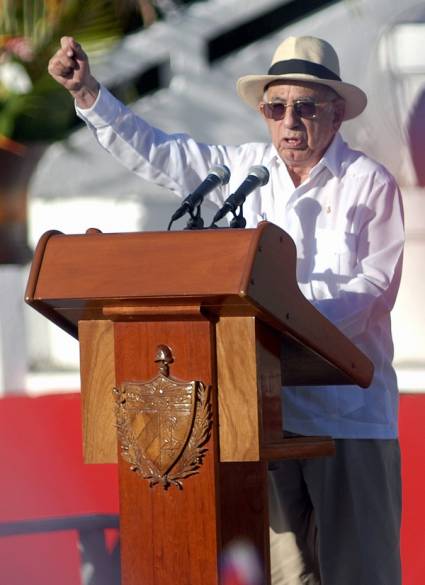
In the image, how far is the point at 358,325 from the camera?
3.34 m

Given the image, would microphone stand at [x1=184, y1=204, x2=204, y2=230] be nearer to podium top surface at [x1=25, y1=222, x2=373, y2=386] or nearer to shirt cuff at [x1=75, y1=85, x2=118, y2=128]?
podium top surface at [x1=25, y1=222, x2=373, y2=386]

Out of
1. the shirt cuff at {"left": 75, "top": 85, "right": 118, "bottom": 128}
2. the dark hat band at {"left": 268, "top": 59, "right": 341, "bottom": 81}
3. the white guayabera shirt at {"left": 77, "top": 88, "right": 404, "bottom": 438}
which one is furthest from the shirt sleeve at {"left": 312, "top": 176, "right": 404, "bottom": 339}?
the shirt cuff at {"left": 75, "top": 85, "right": 118, "bottom": 128}

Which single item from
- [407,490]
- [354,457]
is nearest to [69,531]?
[407,490]

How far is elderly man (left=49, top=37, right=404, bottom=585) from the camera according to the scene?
3.50m

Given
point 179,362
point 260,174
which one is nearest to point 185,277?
point 179,362

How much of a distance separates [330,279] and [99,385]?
2.48 feet

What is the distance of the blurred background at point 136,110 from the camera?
550 cm

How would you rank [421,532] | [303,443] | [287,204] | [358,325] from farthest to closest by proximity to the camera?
[421,532] → [287,204] → [358,325] → [303,443]

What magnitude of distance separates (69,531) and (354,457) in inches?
58.6

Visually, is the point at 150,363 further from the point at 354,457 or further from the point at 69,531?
the point at 69,531

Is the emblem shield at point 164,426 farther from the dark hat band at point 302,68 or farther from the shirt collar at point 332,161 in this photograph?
the dark hat band at point 302,68

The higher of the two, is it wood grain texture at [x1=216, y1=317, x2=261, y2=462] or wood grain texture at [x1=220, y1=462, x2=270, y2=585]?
wood grain texture at [x1=216, y1=317, x2=261, y2=462]

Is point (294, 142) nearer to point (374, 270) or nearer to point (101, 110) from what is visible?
point (374, 270)

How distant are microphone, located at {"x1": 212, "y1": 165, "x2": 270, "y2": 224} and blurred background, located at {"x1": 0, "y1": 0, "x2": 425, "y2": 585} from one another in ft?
7.39
